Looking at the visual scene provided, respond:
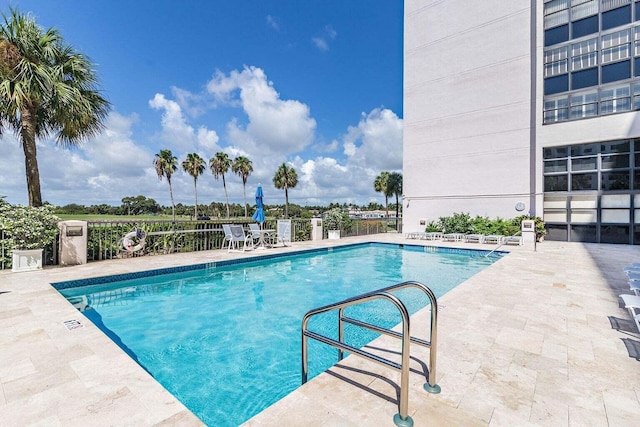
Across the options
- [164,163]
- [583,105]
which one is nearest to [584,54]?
[583,105]

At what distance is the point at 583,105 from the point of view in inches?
554

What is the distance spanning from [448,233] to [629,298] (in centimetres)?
1258

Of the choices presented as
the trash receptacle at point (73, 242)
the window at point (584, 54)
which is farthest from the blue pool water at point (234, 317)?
the window at point (584, 54)

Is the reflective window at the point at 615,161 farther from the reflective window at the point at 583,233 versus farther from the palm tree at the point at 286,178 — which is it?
the palm tree at the point at 286,178

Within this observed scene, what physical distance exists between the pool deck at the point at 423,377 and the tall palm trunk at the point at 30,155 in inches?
175

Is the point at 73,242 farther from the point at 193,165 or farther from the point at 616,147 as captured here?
the point at 193,165

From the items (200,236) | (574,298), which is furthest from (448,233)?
(200,236)

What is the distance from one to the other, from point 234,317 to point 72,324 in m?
2.12

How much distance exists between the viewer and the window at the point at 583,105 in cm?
1384

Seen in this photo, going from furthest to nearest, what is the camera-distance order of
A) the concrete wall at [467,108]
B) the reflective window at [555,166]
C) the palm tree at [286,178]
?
the palm tree at [286,178] → the concrete wall at [467,108] → the reflective window at [555,166]

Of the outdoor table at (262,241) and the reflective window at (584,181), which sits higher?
the reflective window at (584,181)

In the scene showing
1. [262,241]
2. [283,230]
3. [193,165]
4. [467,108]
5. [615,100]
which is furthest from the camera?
[193,165]

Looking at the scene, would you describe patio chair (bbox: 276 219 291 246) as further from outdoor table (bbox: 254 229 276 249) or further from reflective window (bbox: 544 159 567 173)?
reflective window (bbox: 544 159 567 173)

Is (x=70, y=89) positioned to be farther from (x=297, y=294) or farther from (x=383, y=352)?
(x=383, y=352)
